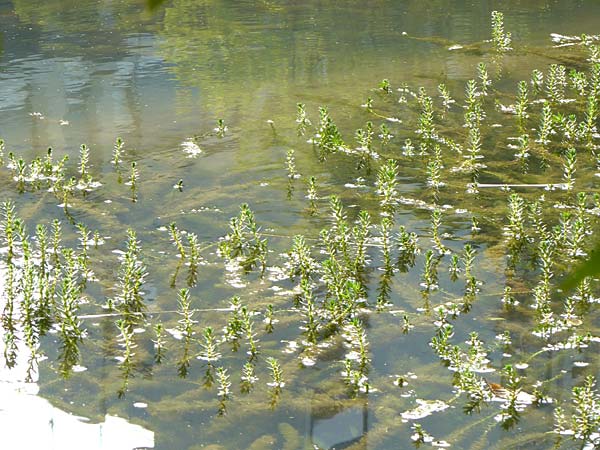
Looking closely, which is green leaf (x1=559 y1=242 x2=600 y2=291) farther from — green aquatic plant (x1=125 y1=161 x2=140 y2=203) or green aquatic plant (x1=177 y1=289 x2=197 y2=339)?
green aquatic plant (x1=125 y1=161 x2=140 y2=203)

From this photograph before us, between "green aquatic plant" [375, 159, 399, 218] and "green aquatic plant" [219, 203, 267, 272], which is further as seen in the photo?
"green aquatic plant" [375, 159, 399, 218]

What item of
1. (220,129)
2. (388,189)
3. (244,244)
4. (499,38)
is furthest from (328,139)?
(499,38)

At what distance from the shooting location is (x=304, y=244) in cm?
512

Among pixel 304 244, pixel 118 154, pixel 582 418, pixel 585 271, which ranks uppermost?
pixel 585 271

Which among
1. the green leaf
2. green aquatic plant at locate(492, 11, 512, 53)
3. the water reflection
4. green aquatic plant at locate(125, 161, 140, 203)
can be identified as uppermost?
the green leaf

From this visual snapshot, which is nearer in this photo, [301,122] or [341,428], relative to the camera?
[341,428]

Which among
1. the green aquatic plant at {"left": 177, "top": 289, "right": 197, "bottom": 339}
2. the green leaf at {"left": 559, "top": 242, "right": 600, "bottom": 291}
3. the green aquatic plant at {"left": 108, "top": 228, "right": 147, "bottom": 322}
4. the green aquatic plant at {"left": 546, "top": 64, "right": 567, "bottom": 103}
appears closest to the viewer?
the green leaf at {"left": 559, "top": 242, "right": 600, "bottom": 291}

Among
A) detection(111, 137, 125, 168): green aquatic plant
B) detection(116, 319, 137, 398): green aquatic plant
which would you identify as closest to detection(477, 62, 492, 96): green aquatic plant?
detection(111, 137, 125, 168): green aquatic plant

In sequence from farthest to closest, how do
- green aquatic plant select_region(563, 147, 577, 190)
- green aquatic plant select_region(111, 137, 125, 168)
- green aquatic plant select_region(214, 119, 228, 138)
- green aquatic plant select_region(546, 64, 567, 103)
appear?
1. green aquatic plant select_region(546, 64, 567, 103)
2. green aquatic plant select_region(214, 119, 228, 138)
3. green aquatic plant select_region(111, 137, 125, 168)
4. green aquatic plant select_region(563, 147, 577, 190)

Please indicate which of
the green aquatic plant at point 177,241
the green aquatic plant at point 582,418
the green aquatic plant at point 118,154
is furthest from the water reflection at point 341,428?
the green aquatic plant at point 118,154

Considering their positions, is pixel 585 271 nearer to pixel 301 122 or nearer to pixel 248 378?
pixel 248 378

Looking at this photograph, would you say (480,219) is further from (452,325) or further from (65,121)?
(65,121)

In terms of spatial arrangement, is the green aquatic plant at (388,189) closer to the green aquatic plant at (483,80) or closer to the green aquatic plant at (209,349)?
the green aquatic plant at (209,349)

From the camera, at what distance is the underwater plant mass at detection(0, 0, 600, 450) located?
3891mm
